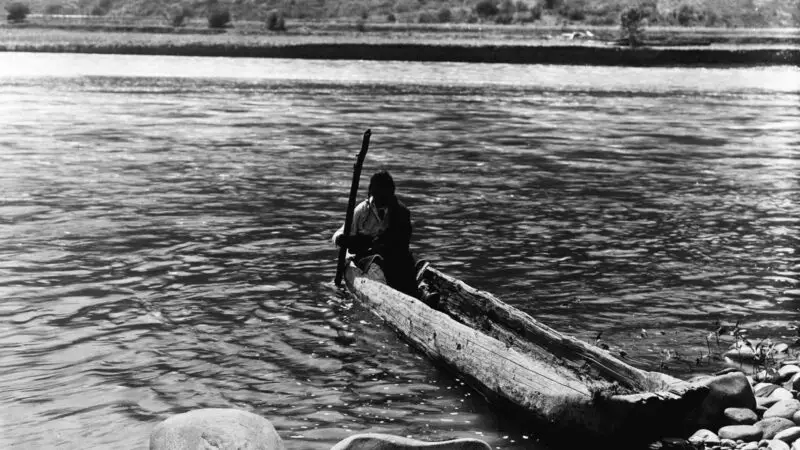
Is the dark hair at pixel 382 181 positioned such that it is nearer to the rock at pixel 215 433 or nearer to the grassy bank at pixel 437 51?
the rock at pixel 215 433

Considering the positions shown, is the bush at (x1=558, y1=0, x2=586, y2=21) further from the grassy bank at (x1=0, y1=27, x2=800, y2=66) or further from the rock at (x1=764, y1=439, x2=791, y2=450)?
the rock at (x1=764, y1=439, x2=791, y2=450)

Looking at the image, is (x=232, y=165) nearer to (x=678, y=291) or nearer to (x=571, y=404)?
(x=678, y=291)

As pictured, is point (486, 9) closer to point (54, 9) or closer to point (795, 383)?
point (54, 9)

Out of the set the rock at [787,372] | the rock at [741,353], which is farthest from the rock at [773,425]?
the rock at [741,353]

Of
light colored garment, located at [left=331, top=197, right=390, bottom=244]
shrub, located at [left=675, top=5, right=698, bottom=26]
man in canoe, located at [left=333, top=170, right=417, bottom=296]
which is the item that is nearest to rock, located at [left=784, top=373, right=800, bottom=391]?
man in canoe, located at [left=333, top=170, right=417, bottom=296]

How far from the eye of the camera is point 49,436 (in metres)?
9.88

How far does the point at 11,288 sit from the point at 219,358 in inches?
180

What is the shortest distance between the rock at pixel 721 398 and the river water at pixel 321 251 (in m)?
1.69

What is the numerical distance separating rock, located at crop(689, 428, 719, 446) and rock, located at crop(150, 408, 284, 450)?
3.69 m

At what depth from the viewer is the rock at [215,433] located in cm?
809

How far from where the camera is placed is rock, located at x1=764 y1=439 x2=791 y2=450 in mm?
8828

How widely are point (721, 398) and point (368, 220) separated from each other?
6.23 meters

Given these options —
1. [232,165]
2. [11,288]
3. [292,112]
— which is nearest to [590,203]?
[232,165]

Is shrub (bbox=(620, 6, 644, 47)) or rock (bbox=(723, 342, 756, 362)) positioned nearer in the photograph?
rock (bbox=(723, 342, 756, 362))
